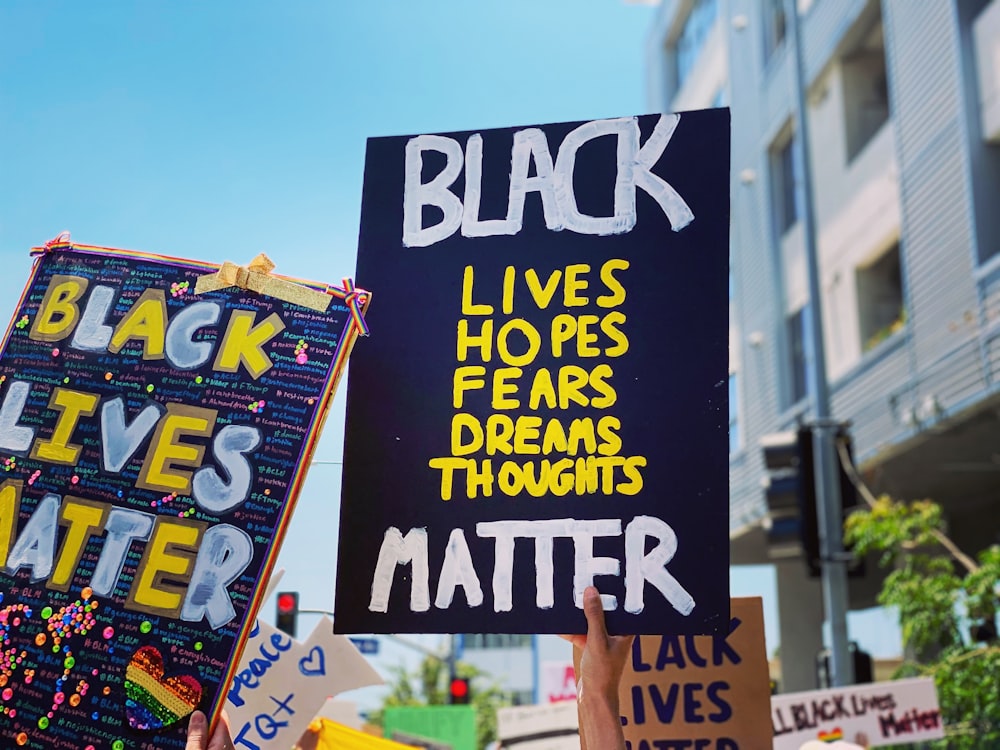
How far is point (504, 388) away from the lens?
330 centimetres

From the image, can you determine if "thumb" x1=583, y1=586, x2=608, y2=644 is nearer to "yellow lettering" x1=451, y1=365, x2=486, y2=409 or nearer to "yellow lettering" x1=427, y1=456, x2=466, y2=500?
"yellow lettering" x1=427, y1=456, x2=466, y2=500

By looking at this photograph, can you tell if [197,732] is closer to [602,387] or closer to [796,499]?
[602,387]

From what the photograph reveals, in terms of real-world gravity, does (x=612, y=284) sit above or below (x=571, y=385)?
above

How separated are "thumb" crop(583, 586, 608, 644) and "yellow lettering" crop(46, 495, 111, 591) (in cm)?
114

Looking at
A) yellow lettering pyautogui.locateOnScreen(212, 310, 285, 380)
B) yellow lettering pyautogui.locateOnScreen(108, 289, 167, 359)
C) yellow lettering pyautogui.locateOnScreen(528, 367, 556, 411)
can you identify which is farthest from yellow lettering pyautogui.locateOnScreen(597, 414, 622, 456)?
yellow lettering pyautogui.locateOnScreen(108, 289, 167, 359)

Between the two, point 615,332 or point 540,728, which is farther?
point 540,728

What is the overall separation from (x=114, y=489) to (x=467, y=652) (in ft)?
266

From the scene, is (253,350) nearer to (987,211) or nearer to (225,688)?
(225,688)

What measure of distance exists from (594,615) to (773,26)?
20.4 meters

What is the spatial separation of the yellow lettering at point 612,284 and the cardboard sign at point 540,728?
4.67 meters

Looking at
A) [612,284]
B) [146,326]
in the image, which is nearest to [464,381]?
[612,284]

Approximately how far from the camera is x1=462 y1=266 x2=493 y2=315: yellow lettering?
11.2 feet

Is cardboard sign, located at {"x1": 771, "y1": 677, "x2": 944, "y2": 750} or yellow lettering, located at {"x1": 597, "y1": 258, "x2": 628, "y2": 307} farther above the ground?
yellow lettering, located at {"x1": 597, "y1": 258, "x2": 628, "y2": 307}

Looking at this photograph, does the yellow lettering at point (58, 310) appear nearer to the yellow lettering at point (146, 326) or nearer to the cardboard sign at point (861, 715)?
the yellow lettering at point (146, 326)
